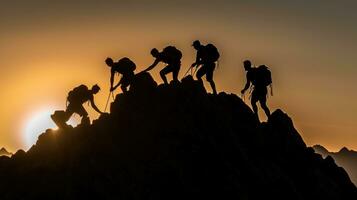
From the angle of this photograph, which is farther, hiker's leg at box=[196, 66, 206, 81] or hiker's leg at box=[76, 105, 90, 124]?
hiker's leg at box=[196, 66, 206, 81]

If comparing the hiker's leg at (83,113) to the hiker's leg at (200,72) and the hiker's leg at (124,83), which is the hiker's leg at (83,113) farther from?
the hiker's leg at (200,72)

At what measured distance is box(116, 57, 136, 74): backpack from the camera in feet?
156

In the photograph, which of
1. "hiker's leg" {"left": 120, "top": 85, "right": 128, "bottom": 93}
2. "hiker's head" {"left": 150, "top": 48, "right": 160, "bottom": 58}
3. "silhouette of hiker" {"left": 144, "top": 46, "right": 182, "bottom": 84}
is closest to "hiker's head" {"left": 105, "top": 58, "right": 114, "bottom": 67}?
"hiker's leg" {"left": 120, "top": 85, "right": 128, "bottom": 93}

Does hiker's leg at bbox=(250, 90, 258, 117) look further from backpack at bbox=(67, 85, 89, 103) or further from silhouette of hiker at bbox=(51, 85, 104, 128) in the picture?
backpack at bbox=(67, 85, 89, 103)

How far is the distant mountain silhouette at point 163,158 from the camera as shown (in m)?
44.3

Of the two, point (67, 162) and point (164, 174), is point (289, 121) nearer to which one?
point (164, 174)

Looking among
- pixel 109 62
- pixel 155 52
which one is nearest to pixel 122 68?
pixel 109 62

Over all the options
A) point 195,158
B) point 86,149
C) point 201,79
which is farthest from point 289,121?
point 86,149

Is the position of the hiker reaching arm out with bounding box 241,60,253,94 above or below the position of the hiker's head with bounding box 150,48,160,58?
below

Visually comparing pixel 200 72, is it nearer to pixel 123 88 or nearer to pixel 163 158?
pixel 123 88

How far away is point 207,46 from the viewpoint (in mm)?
49312

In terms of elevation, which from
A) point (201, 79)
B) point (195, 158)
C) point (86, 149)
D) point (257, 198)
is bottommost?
point (257, 198)

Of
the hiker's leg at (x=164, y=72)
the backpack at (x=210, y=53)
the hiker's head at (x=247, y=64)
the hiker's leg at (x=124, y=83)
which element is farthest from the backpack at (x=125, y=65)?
the hiker's head at (x=247, y=64)

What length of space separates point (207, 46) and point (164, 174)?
10.8 m
